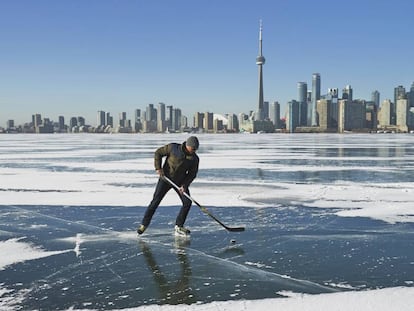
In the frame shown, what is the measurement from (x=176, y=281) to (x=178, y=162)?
1945 mm

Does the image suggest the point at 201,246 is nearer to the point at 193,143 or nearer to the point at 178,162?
the point at 178,162

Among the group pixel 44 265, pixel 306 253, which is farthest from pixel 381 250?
pixel 44 265

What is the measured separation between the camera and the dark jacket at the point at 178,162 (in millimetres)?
5898

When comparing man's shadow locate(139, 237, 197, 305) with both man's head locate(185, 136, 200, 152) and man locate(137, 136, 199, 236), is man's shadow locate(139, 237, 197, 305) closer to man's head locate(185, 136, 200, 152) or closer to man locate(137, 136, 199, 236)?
man locate(137, 136, 199, 236)

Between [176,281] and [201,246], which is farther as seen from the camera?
[201,246]

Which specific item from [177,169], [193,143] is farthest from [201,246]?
[193,143]

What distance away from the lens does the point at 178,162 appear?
19.5ft

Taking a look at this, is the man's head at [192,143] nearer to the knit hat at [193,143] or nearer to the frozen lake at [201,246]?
the knit hat at [193,143]

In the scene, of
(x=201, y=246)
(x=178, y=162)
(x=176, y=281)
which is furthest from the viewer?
(x=178, y=162)

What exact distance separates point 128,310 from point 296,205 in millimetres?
5387

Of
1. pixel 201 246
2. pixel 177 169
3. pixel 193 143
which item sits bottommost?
pixel 201 246

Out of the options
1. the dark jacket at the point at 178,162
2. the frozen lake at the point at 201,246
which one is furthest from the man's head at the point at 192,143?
the frozen lake at the point at 201,246

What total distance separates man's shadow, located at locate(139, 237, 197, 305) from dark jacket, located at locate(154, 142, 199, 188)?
3.13ft

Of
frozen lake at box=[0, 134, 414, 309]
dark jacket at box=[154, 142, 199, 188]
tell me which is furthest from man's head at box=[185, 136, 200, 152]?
frozen lake at box=[0, 134, 414, 309]
